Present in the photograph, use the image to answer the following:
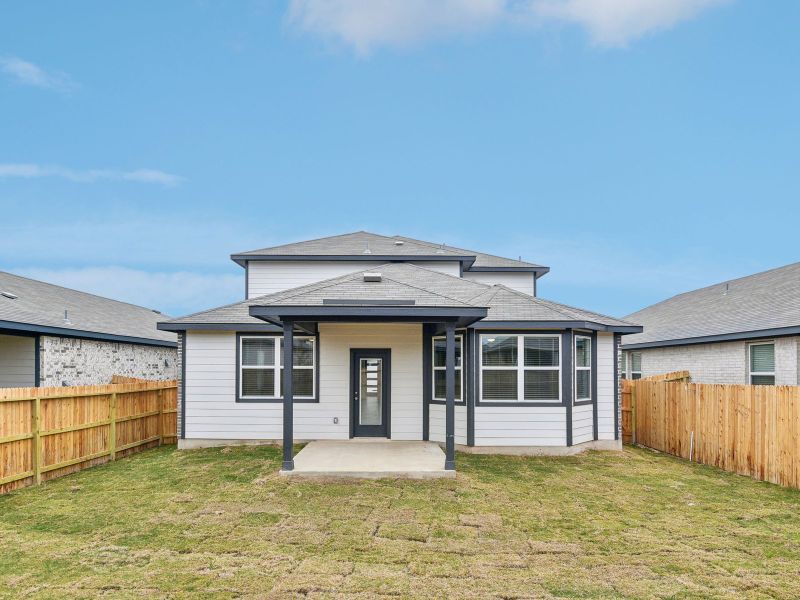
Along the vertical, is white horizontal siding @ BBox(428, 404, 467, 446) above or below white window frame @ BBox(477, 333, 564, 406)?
below

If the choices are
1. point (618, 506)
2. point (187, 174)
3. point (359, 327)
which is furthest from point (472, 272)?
point (187, 174)

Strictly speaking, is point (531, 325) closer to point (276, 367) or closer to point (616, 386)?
point (616, 386)

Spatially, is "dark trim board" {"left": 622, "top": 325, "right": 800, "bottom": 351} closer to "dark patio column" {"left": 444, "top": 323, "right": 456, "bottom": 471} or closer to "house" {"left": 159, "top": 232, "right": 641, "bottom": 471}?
"house" {"left": 159, "top": 232, "right": 641, "bottom": 471}

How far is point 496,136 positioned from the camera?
73.6 ft

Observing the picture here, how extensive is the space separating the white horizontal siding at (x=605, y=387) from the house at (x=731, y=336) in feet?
11.5

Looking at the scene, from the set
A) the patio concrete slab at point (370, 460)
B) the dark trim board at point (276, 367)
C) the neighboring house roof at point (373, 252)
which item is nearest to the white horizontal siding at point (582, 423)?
the patio concrete slab at point (370, 460)

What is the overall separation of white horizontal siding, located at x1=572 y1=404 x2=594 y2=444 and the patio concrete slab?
3.10 m

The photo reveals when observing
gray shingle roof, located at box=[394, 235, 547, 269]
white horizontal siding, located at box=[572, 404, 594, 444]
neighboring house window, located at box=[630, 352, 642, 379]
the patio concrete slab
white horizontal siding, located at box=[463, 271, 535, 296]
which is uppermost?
gray shingle roof, located at box=[394, 235, 547, 269]

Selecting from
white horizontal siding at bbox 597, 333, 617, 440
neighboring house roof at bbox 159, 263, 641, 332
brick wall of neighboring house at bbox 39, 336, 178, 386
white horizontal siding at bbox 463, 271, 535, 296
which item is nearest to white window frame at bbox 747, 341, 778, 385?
neighboring house roof at bbox 159, 263, 641, 332

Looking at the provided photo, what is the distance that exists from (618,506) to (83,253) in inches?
794

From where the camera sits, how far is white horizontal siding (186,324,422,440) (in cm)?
1195

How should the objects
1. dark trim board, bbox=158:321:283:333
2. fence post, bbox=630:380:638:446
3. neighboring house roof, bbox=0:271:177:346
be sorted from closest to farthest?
dark trim board, bbox=158:321:283:333, neighboring house roof, bbox=0:271:177:346, fence post, bbox=630:380:638:446

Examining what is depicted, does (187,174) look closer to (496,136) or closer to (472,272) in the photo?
(472,272)

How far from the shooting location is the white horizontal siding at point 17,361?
13023 mm
